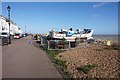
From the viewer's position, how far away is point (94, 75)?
31.6ft

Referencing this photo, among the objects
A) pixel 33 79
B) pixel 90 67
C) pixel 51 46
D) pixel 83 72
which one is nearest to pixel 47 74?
pixel 33 79

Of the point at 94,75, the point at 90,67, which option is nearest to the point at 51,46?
the point at 90,67

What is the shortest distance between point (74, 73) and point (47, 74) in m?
1.25

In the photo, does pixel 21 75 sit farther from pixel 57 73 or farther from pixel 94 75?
pixel 94 75

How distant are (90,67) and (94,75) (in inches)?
60.6

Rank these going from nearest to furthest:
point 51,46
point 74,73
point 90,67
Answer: point 74,73
point 90,67
point 51,46

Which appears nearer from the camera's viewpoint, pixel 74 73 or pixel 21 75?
pixel 21 75

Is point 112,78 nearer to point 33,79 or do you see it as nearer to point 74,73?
point 74,73

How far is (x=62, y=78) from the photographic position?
8.83m

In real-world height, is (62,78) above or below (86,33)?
below

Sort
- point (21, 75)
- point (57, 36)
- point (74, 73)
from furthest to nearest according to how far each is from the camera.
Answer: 1. point (57, 36)
2. point (74, 73)
3. point (21, 75)

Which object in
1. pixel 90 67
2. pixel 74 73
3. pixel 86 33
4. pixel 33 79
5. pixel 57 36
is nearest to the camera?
pixel 33 79

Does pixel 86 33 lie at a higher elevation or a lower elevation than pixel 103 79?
higher

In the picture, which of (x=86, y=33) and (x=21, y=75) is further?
→ (x=86, y=33)
